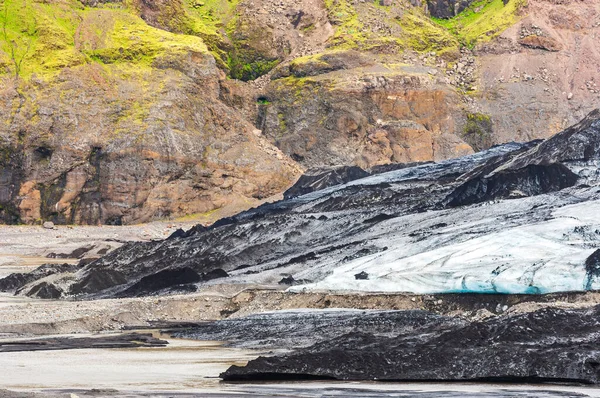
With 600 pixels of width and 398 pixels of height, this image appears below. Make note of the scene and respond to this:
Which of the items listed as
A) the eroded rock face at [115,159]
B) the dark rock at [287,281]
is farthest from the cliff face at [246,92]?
the dark rock at [287,281]

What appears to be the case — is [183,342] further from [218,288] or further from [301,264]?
[301,264]

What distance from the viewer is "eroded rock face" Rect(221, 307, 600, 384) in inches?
635

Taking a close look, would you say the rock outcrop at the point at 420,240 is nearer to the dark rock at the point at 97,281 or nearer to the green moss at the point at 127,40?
the dark rock at the point at 97,281

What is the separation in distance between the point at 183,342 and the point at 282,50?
224 feet

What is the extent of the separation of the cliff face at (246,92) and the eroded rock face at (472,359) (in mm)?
49427

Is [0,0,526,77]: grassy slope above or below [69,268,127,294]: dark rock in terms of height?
Result: above

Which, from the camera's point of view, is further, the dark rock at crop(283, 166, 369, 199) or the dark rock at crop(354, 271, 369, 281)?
the dark rock at crop(283, 166, 369, 199)

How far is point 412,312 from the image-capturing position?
23.0m

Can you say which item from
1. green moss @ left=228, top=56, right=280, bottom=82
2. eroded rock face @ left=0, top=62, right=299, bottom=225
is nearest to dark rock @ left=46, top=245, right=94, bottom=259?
eroded rock face @ left=0, top=62, right=299, bottom=225

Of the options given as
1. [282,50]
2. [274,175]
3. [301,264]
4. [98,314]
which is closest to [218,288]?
[301,264]

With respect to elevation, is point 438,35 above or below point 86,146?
above

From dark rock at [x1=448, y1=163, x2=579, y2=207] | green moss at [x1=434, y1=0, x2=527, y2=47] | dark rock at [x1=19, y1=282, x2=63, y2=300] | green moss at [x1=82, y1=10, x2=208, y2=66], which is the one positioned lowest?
dark rock at [x1=19, y1=282, x2=63, y2=300]

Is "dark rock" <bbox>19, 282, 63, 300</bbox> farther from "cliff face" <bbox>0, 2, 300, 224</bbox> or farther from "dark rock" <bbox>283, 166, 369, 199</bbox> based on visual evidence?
"cliff face" <bbox>0, 2, 300, 224</bbox>

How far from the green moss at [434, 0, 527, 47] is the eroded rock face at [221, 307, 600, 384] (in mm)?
78259
